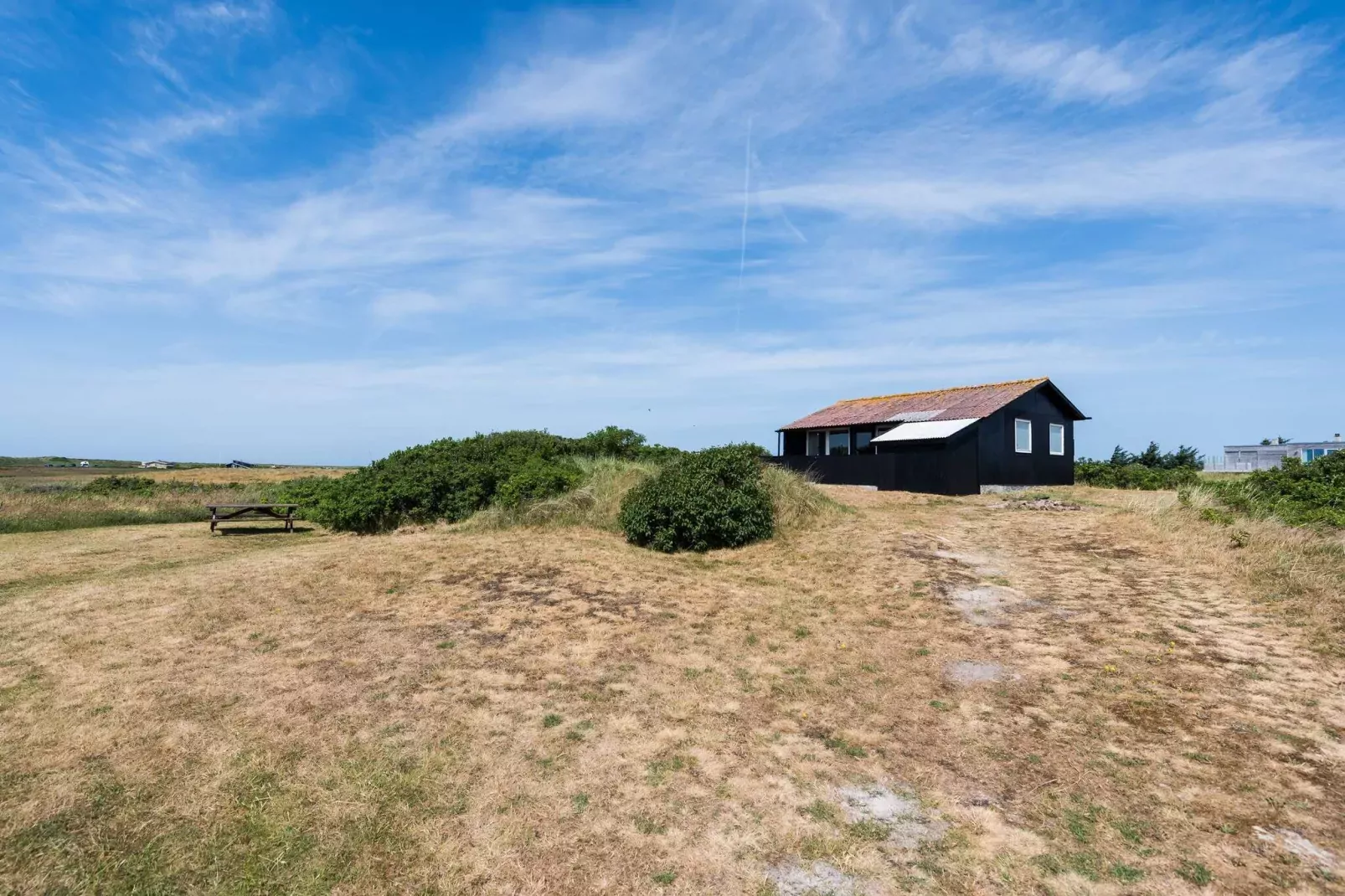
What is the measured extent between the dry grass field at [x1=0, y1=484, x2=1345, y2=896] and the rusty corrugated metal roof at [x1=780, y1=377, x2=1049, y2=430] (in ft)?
41.0

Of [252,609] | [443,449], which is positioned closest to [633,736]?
[252,609]

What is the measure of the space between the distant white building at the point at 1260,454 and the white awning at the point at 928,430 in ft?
81.6

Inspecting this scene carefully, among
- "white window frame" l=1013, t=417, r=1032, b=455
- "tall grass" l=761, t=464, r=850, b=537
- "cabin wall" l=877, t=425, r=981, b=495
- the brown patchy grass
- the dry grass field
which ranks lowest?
the dry grass field

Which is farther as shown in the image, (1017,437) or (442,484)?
(1017,437)

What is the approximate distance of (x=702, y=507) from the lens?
1157 centimetres

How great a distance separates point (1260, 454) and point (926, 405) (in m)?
28.4

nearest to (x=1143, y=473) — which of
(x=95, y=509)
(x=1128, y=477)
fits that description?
(x=1128, y=477)

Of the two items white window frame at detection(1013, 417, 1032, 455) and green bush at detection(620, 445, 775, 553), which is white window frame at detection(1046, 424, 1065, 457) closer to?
white window frame at detection(1013, 417, 1032, 455)

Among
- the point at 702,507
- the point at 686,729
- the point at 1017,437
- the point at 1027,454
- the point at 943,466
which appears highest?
the point at 1017,437

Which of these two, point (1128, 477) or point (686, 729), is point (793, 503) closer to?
point (686, 729)

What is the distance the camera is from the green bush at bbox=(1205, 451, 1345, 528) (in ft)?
35.8

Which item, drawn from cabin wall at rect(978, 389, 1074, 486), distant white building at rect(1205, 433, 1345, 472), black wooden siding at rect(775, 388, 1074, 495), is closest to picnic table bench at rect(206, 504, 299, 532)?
black wooden siding at rect(775, 388, 1074, 495)

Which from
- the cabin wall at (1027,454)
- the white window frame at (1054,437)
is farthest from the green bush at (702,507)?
the white window frame at (1054,437)

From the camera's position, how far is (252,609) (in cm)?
800
